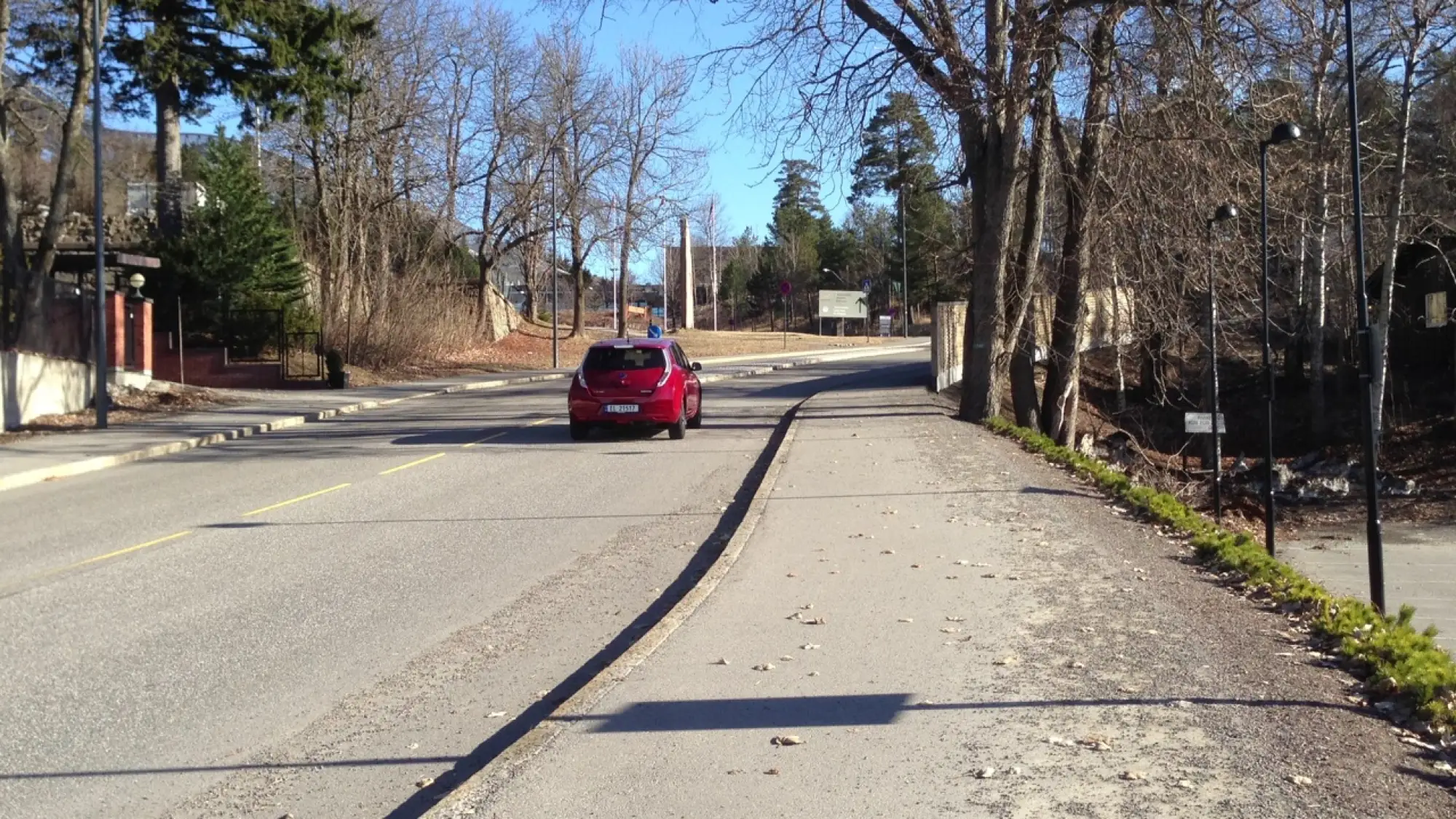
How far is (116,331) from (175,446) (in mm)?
8208

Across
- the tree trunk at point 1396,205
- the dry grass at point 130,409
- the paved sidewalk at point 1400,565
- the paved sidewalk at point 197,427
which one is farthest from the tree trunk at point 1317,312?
the dry grass at point 130,409

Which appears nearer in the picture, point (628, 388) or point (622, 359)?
point (628, 388)

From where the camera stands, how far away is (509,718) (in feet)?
21.0

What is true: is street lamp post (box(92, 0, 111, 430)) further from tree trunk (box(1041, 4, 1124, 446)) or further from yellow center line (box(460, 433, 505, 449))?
tree trunk (box(1041, 4, 1124, 446))

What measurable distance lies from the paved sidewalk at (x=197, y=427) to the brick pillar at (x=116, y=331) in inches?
92.2

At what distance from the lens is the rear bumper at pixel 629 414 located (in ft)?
64.8

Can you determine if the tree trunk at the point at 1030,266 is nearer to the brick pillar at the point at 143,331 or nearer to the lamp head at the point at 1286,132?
the lamp head at the point at 1286,132

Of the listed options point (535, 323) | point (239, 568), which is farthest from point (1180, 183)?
point (535, 323)

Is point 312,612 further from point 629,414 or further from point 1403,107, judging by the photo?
point 1403,107

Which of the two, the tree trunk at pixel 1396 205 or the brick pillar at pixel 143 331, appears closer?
the tree trunk at pixel 1396 205

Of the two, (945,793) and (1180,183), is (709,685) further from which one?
(1180,183)

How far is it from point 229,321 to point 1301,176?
92.9 ft

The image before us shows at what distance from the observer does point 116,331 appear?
27.4m

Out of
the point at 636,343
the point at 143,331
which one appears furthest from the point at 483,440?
the point at 143,331
